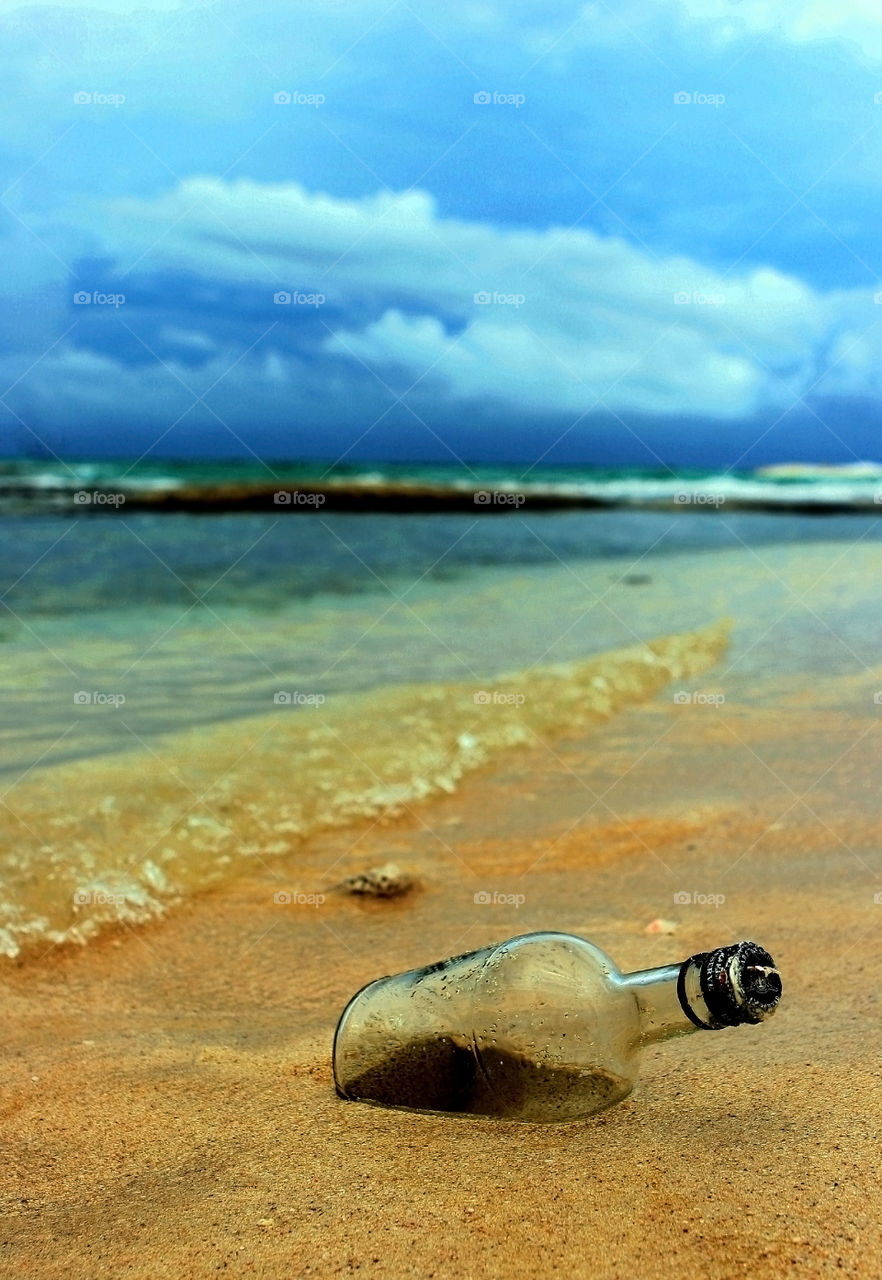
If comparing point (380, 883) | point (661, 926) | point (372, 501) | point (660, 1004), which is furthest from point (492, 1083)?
point (372, 501)

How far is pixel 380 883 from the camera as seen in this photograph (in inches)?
121

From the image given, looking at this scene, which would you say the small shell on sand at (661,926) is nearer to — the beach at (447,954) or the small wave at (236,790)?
the beach at (447,954)

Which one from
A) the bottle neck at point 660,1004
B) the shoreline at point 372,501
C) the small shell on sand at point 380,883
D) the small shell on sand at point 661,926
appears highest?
the shoreline at point 372,501

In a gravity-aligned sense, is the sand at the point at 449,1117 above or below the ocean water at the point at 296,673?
below

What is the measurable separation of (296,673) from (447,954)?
321cm

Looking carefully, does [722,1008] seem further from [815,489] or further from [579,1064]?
[815,489]

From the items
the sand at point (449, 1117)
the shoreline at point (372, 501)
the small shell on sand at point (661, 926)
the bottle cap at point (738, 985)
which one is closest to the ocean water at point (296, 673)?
the sand at point (449, 1117)

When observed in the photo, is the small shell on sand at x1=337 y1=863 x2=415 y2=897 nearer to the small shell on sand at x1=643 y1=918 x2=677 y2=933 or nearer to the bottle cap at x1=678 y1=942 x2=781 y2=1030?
the small shell on sand at x1=643 y1=918 x2=677 y2=933

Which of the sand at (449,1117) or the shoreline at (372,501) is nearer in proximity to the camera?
the sand at (449,1117)

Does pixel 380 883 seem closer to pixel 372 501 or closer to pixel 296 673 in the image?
pixel 296 673

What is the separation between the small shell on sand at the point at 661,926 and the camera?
2.65 m

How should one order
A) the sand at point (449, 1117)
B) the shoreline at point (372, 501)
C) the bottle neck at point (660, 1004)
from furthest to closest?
the shoreline at point (372, 501)
the bottle neck at point (660, 1004)
the sand at point (449, 1117)

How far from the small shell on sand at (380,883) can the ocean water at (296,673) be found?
378 mm

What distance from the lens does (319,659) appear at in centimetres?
607
